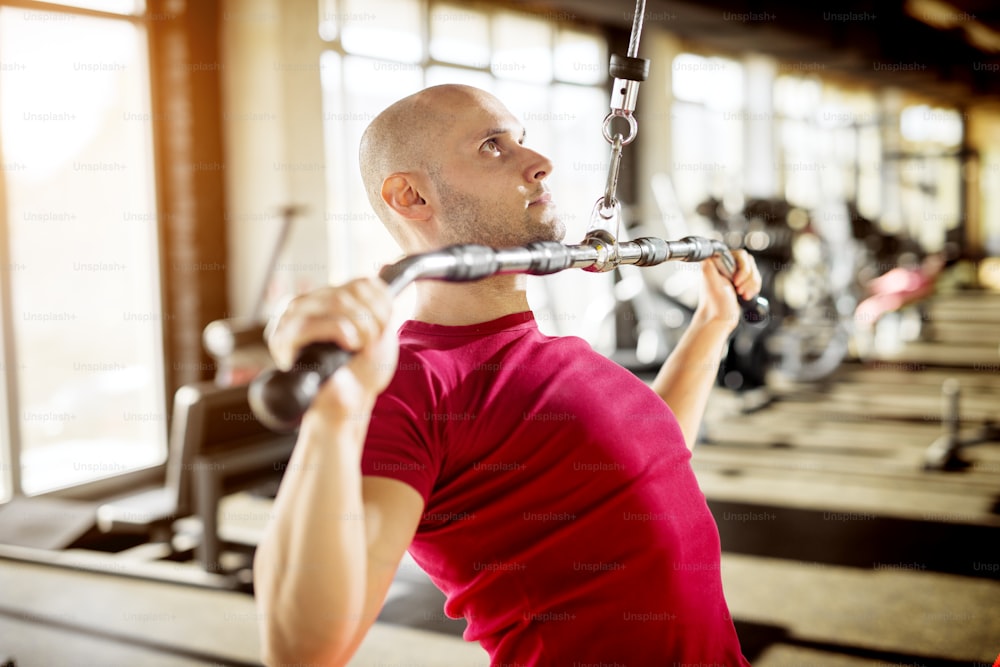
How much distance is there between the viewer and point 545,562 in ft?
3.31

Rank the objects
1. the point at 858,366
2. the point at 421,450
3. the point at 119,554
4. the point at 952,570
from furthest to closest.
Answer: the point at 858,366
the point at 119,554
the point at 952,570
the point at 421,450

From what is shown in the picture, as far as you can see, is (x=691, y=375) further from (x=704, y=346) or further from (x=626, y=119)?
(x=626, y=119)

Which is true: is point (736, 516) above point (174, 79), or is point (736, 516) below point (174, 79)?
below

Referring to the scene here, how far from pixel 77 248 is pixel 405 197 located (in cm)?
393

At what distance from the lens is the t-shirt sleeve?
0.90 metres

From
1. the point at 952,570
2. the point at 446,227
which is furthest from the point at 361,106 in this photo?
the point at 446,227

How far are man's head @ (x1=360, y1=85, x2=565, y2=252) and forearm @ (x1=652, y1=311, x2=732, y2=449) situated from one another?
1.28 ft

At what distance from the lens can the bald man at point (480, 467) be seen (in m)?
0.76

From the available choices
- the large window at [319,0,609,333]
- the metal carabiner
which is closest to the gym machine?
the metal carabiner

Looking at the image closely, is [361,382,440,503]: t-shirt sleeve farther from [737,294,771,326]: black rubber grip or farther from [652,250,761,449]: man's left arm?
[737,294,771,326]: black rubber grip

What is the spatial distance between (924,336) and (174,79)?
27.4 ft

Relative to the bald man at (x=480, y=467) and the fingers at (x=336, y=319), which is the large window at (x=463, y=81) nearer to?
the bald man at (x=480, y=467)

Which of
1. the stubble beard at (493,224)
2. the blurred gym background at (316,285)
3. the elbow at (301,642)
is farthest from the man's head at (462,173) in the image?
the blurred gym background at (316,285)

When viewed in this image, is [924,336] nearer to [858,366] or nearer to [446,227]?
[858,366]
